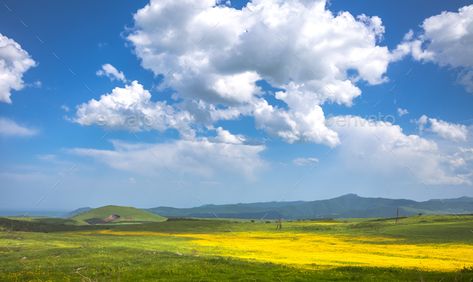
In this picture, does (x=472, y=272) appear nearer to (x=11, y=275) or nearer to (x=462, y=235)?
(x=11, y=275)

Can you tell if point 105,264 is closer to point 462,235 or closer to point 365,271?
point 365,271

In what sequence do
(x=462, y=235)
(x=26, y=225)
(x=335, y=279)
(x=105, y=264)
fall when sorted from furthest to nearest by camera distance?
(x=26, y=225) → (x=462, y=235) → (x=105, y=264) → (x=335, y=279)

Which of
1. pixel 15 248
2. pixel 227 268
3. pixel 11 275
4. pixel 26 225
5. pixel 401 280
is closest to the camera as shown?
pixel 401 280

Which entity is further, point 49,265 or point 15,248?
point 15,248

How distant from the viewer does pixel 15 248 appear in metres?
61.8

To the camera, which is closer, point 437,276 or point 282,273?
point 437,276

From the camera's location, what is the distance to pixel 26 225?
13550 cm

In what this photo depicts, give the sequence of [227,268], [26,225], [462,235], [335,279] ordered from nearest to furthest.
→ [335,279] → [227,268] → [462,235] → [26,225]

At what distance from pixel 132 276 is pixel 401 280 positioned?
21172mm

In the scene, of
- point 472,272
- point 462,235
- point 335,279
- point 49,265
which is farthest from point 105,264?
point 462,235

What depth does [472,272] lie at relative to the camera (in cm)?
3116

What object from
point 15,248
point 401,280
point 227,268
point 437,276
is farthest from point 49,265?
point 437,276

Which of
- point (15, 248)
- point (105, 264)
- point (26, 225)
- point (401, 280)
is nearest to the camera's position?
point (401, 280)

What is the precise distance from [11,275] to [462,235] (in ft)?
279
